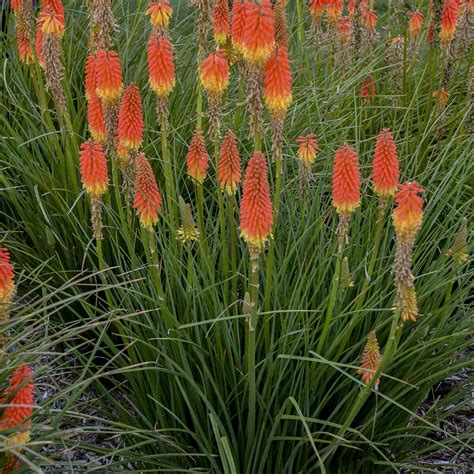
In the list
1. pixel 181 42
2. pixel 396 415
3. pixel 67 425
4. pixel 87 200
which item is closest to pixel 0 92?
pixel 87 200

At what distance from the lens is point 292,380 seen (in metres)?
2.67

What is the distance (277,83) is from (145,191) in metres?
0.58

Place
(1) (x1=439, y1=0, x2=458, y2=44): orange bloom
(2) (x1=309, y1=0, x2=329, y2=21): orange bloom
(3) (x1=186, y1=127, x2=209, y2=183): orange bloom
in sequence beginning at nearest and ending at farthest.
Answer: (3) (x1=186, y1=127, x2=209, y2=183): orange bloom
(1) (x1=439, y1=0, x2=458, y2=44): orange bloom
(2) (x1=309, y1=0, x2=329, y2=21): orange bloom

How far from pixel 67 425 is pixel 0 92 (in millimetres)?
2055

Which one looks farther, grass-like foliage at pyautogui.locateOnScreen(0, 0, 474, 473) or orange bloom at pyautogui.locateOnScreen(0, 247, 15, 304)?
grass-like foliage at pyautogui.locateOnScreen(0, 0, 474, 473)

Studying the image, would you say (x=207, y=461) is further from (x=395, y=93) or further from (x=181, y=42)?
(x=181, y=42)


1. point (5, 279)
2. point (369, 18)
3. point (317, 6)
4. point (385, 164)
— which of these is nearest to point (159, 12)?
point (385, 164)

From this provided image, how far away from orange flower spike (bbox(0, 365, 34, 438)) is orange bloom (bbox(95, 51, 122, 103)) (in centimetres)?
96

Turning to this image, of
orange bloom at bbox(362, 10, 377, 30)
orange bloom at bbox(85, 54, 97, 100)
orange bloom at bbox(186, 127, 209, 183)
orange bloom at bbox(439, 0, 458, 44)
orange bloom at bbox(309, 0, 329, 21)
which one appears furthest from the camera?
orange bloom at bbox(362, 10, 377, 30)

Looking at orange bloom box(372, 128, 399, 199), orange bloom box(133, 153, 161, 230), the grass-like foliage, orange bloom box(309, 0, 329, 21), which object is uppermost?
orange bloom box(309, 0, 329, 21)

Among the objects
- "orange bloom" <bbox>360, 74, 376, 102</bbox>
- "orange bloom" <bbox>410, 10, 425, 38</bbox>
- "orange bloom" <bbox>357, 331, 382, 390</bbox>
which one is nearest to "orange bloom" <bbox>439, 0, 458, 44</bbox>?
"orange bloom" <bbox>410, 10, 425, 38</bbox>

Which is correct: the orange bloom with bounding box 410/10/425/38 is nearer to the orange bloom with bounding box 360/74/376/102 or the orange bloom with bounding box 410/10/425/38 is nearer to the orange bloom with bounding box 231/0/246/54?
the orange bloom with bounding box 360/74/376/102

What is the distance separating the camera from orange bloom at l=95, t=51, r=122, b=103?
2578mm

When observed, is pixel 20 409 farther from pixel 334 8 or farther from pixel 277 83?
pixel 334 8
